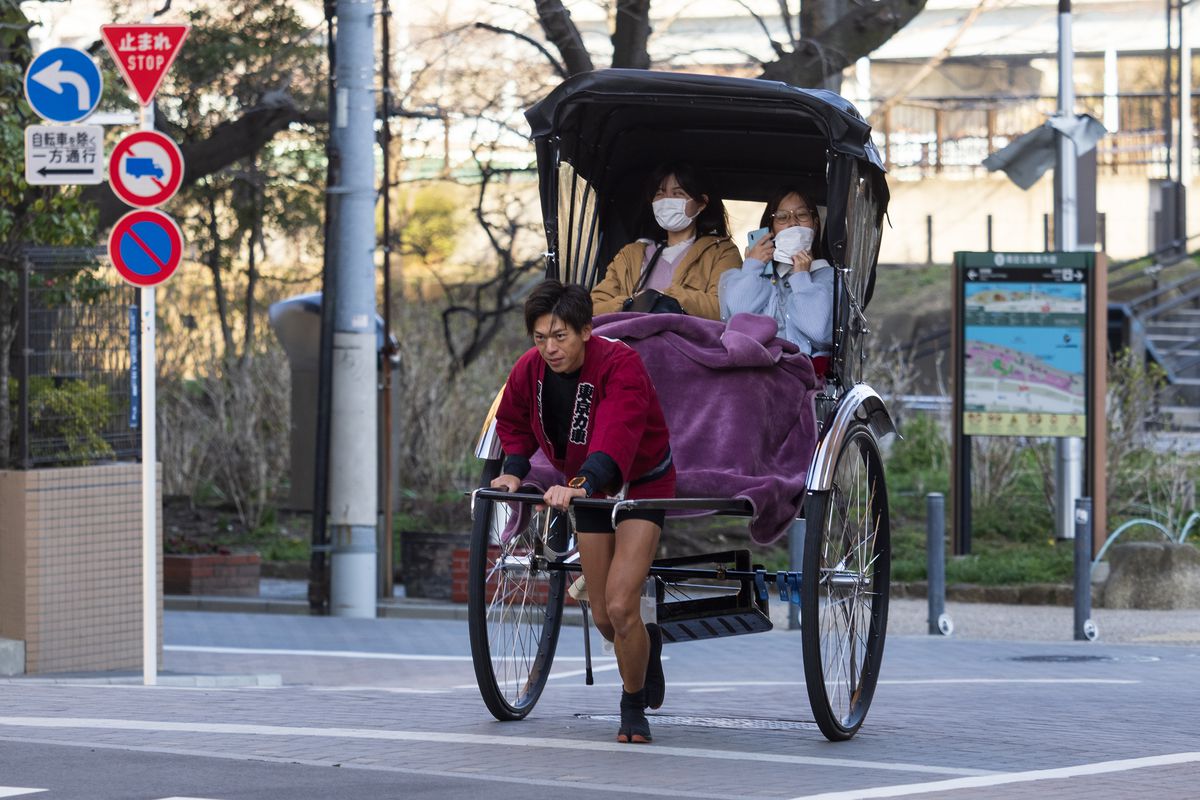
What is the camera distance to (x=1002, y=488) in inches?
794

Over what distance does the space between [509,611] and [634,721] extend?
3.09ft

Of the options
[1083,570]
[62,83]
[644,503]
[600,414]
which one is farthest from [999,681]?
[62,83]

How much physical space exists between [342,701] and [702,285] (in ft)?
8.53

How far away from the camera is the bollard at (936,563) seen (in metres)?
14.7

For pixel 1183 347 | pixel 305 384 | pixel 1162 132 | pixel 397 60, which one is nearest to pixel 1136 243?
pixel 1162 132


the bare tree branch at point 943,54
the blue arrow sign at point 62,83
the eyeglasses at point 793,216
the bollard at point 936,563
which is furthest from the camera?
the bare tree branch at point 943,54

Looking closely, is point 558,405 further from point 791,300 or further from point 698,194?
point 698,194

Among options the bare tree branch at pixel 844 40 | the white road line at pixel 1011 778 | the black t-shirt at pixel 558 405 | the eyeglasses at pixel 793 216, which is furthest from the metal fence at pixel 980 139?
the white road line at pixel 1011 778

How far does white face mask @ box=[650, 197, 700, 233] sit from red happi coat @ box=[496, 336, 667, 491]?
1.56m

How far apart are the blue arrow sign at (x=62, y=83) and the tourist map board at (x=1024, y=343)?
27.7 ft

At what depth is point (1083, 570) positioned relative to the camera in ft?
47.0

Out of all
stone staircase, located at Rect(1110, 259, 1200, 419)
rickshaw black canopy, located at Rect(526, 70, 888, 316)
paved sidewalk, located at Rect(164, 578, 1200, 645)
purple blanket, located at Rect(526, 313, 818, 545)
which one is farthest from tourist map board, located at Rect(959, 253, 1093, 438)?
purple blanket, located at Rect(526, 313, 818, 545)

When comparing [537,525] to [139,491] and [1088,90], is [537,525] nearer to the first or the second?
[139,491]

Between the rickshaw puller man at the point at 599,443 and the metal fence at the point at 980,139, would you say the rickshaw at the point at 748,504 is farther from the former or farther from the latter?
the metal fence at the point at 980,139
